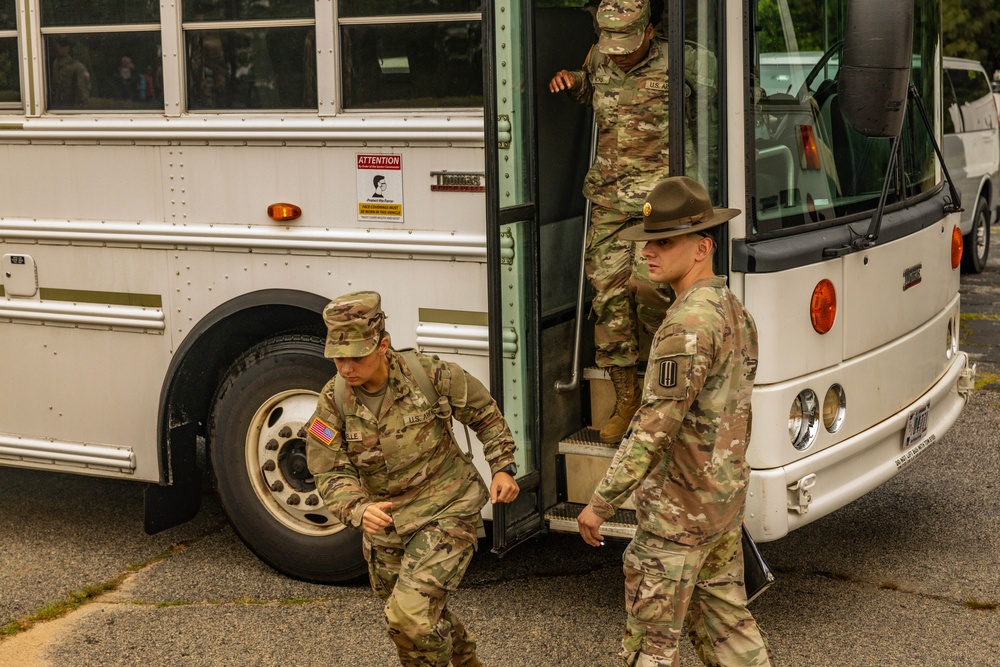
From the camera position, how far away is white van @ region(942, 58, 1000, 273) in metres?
12.7

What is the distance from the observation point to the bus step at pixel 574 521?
462 cm

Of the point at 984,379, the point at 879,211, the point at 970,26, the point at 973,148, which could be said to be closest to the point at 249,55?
the point at 879,211

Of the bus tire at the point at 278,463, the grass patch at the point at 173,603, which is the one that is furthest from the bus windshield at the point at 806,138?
the grass patch at the point at 173,603

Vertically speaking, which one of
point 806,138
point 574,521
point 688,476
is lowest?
point 574,521

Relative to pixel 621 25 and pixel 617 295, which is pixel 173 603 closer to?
pixel 617 295

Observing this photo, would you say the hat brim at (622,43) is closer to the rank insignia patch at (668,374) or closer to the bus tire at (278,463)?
the bus tire at (278,463)

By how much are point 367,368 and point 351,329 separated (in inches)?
6.1

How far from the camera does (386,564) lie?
13.4ft

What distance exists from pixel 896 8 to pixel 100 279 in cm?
335

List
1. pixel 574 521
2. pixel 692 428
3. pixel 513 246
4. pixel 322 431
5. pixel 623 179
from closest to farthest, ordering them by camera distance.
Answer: pixel 692 428, pixel 322 431, pixel 513 246, pixel 574 521, pixel 623 179

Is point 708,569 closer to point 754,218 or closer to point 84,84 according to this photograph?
point 754,218

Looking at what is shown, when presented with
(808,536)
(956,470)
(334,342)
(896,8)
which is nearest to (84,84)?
(334,342)

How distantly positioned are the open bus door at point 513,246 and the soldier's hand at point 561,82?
0.55m

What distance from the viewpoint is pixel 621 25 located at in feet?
16.2
